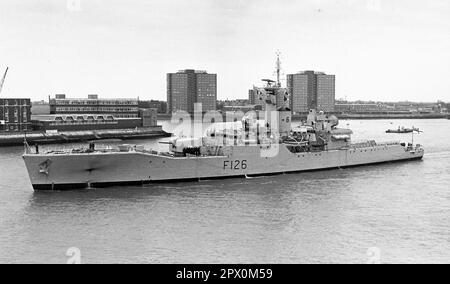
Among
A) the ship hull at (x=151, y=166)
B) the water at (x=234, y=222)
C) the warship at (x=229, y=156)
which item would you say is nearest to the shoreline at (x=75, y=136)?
the warship at (x=229, y=156)

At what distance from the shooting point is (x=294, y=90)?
11844cm

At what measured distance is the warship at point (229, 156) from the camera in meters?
19.5

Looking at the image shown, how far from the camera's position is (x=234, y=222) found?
14.8 meters

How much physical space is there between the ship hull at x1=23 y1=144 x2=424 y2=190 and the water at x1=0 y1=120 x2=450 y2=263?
1.83 ft

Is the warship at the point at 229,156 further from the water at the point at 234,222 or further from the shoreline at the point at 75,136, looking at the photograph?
the shoreline at the point at 75,136

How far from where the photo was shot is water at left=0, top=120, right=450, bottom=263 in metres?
11.9

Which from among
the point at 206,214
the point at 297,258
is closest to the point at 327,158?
the point at 206,214

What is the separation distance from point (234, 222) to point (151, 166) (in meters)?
6.93

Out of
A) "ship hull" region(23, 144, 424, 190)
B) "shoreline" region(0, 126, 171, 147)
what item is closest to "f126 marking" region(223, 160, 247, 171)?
"ship hull" region(23, 144, 424, 190)

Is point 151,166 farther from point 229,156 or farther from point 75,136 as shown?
point 75,136

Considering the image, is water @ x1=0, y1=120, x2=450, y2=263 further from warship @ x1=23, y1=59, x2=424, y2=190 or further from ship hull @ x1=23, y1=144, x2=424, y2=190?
warship @ x1=23, y1=59, x2=424, y2=190
